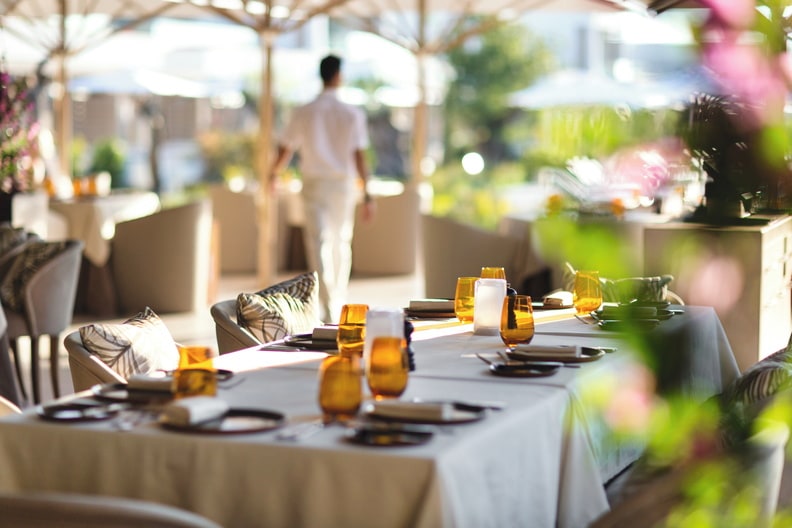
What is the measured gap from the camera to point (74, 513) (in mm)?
1713

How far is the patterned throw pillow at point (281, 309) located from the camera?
12.4 ft

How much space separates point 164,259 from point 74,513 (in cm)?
702

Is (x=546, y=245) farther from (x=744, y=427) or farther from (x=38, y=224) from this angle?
(x=38, y=224)

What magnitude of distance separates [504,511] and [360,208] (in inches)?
369

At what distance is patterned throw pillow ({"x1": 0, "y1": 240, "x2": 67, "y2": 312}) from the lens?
5.71m

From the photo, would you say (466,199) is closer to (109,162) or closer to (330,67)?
(330,67)

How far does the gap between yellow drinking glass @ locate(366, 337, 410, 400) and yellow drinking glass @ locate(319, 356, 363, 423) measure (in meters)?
0.14

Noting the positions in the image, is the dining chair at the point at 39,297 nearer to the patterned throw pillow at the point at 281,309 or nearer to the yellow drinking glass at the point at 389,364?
the patterned throw pillow at the point at 281,309

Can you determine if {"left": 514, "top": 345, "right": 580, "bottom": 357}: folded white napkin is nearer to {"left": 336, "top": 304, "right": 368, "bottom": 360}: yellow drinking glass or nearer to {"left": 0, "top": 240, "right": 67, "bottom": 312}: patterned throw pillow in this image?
{"left": 336, "top": 304, "right": 368, "bottom": 360}: yellow drinking glass

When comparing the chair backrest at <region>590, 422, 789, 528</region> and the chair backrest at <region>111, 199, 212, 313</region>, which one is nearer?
the chair backrest at <region>590, 422, 789, 528</region>

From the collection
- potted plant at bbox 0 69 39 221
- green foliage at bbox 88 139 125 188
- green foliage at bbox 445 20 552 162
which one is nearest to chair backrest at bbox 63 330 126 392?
potted plant at bbox 0 69 39 221

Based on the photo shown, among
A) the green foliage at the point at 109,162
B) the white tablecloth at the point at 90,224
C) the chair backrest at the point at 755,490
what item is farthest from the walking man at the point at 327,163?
the green foliage at the point at 109,162

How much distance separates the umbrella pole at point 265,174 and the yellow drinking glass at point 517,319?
22.6ft

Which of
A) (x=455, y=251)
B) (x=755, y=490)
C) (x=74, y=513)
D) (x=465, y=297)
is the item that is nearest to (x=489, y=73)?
(x=455, y=251)
